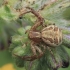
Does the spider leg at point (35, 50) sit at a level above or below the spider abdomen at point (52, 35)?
below

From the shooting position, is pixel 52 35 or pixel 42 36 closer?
pixel 52 35

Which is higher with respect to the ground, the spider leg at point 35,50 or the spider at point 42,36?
the spider at point 42,36

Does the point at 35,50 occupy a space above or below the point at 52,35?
below

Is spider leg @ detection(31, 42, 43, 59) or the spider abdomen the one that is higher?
the spider abdomen

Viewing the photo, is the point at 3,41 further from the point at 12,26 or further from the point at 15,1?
the point at 15,1

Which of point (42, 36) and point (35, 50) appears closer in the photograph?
point (35, 50)
